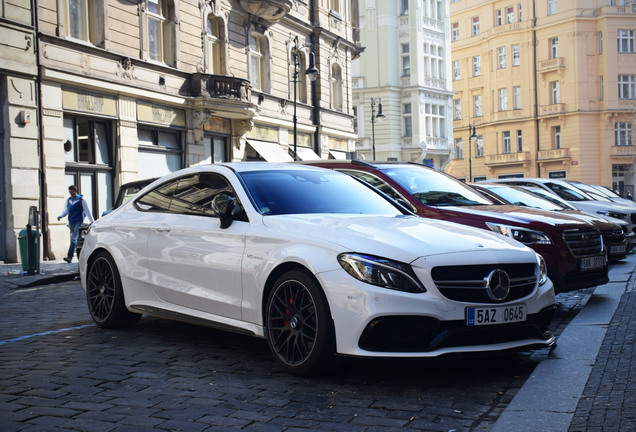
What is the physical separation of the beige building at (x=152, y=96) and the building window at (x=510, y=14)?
36.5 m

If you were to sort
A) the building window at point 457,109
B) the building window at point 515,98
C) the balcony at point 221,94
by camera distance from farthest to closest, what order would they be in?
the building window at point 457,109, the building window at point 515,98, the balcony at point 221,94

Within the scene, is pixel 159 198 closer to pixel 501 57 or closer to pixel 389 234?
pixel 389 234

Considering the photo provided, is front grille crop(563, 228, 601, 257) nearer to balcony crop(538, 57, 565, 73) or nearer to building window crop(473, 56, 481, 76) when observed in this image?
balcony crop(538, 57, 565, 73)

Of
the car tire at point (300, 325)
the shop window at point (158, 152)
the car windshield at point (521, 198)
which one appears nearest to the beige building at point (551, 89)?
the shop window at point (158, 152)

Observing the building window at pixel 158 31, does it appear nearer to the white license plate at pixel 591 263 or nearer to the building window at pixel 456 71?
the white license plate at pixel 591 263

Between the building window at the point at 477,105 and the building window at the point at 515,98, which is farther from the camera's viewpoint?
the building window at the point at 477,105

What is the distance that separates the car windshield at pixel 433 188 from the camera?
898 centimetres

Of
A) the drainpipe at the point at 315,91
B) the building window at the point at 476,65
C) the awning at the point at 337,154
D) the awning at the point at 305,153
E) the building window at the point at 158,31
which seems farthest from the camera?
the building window at the point at 476,65

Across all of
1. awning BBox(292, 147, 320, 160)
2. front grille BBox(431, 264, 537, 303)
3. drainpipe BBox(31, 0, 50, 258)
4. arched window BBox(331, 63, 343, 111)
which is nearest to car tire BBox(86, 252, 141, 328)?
front grille BBox(431, 264, 537, 303)

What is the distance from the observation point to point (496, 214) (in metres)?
8.44

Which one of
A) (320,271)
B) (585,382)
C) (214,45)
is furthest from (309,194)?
(214,45)

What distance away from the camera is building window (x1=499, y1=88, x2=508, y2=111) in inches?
2584

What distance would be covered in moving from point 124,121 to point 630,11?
5099 cm

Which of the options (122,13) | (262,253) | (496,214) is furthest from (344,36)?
(262,253)
